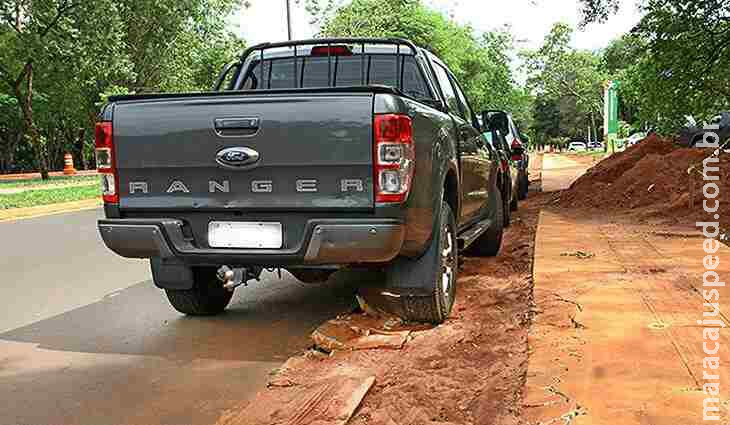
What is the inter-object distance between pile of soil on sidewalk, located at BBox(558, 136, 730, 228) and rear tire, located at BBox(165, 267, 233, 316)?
5830 millimetres

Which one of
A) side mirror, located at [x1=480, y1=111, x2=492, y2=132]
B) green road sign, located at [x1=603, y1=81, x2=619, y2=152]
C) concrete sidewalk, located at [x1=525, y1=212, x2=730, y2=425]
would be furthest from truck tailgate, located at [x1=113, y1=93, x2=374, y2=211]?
green road sign, located at [x1=603, y1=81, x2=619, y2=152]

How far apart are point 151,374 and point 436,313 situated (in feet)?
5.81

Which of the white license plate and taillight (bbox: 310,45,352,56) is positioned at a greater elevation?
taillight (bbox: 310,45,352,56)

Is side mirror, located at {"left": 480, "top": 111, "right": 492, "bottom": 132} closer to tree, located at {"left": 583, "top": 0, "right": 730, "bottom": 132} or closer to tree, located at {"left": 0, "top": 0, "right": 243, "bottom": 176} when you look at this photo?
tree, located at {"left": 583, "top": 0, "right": 730, "bottom": 132}

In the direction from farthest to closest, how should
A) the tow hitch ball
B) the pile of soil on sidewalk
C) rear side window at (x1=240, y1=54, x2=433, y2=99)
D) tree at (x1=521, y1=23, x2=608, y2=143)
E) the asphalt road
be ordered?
1. tree at (x1=521, y1=23, x2=608, y2=143)
2. the pile of soil on sidewalk
3. rear side window at (x1=240, y1=54, x2=433, y2=99)
4. the tow hitch ball
5. the asphalt road

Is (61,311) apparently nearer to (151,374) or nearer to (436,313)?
(151,374)

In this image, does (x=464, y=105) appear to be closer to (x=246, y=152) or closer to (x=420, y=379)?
(x=246, y=152)

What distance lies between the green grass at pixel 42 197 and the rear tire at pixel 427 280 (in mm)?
13509

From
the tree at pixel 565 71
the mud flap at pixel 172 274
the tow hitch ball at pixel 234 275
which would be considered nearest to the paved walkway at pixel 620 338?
the tow hitch ball at pixel 234 275

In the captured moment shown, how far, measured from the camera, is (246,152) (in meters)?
4.31

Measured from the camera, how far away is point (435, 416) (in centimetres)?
338

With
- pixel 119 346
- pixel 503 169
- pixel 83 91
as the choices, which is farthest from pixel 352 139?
pixel 83 91

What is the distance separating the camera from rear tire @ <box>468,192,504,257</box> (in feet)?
24.7

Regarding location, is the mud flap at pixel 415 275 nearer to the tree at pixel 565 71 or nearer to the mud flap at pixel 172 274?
the mud flap at pixel 172 274
